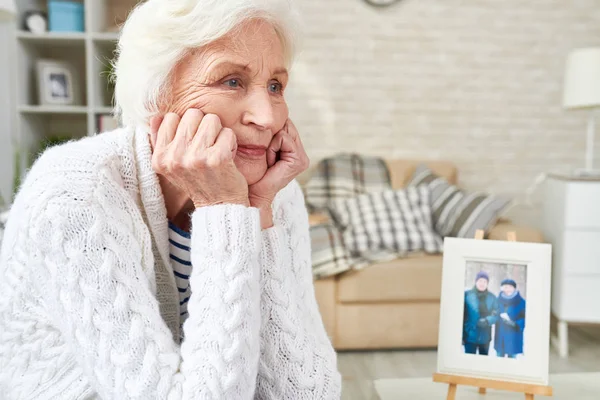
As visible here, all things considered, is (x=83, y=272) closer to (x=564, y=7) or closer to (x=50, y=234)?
(x=50, y=234)

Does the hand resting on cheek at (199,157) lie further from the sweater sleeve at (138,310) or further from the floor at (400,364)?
the floor at (400,364)

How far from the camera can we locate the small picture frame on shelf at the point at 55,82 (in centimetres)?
315

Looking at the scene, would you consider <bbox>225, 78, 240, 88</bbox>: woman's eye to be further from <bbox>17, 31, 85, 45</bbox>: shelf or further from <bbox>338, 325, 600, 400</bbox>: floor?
<bbox>17, 31, 85, 45</bbox>: shelf

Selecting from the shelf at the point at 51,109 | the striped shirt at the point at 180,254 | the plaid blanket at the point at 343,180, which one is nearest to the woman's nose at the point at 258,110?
the striped shirt at the point at 180,254

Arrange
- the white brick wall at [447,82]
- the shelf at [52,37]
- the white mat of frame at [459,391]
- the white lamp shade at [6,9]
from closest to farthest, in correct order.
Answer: the white mat of frame at [459,391] < the white lamp shade at [6,9] < the shelf at [52,37] < the white brick wall at [447,82]

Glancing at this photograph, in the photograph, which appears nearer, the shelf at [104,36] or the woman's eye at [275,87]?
the woman's eye at [275,87]

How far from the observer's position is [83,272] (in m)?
0.74

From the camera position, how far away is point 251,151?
93 centimetres

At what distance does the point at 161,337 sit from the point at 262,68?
461mm

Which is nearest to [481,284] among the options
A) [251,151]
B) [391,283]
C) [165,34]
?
[251,151]

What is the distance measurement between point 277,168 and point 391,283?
1.71 m

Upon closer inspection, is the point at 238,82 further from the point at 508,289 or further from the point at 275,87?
the point at 508,289

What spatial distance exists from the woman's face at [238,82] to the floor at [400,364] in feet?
5.09

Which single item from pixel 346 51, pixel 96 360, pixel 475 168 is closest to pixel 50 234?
pixel 96 360
